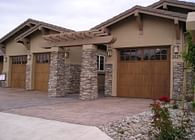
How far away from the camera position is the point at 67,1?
1741cm

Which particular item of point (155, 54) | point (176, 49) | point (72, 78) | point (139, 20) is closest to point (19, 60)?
point (72, 78)

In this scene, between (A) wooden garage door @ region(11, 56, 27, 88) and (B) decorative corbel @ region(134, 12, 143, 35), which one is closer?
(B) decorative corbel @ region(134, 12, 143, 35)

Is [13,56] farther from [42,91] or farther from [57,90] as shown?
[57,90]

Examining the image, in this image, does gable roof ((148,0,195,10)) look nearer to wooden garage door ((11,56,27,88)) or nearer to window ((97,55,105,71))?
window ((97,55,105,71))

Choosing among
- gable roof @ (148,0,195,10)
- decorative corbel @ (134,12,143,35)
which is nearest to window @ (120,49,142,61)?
decorative corbel @ (134,12,143,35)

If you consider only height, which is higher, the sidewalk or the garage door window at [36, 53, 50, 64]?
the garage door window at [36, 53, 50, 64]

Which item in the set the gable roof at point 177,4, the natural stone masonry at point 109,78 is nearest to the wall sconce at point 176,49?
the gable roof at point 177,4

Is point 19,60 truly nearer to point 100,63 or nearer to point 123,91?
point 100,63

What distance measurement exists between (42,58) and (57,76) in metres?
5.00

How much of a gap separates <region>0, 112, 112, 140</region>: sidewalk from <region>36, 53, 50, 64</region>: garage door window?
1215 centimetres

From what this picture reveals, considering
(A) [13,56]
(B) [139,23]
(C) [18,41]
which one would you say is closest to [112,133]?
(B) [139,23]

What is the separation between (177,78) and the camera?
14.1m

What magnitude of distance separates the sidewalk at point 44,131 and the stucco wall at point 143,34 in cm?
872

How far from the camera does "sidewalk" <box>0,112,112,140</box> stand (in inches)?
263
